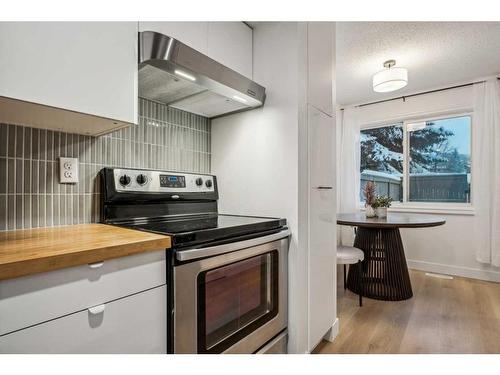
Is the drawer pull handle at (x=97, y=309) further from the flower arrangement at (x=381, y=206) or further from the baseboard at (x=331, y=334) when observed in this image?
the flower arrangement at (x=381, y=206)

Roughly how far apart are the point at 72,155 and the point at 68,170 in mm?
77

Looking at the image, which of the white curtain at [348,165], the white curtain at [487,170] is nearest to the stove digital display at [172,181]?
the white curtain at [348,165]

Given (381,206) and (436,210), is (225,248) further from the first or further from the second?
(436,210)

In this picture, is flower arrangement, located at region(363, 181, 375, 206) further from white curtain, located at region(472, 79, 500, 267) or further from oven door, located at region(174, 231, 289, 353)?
oven door, located at region(174, 231, 289, 353)

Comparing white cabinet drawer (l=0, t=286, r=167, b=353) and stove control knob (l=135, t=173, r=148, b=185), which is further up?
stove control knob (l=135, t=173, r=148, b=185)

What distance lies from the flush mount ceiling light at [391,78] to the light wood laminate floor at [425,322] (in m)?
1.99

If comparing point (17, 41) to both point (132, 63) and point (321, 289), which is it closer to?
point (132, 63)

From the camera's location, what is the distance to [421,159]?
3.60 meters

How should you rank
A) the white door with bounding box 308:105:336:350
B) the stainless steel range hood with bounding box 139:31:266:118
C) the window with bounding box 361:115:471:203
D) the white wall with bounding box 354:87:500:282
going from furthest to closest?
1. the window with bounding box 361:115:471:203
2. the white wall with bounding box 354:87:500:282
3. the white door with bounding box 308:105:336:350
4. the stainless steel range hood with bounding box 139:31:266:118

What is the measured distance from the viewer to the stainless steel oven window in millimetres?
1087

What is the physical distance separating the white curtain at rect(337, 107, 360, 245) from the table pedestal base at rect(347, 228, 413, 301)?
4.15 feet

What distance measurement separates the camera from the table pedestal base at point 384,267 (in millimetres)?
2555

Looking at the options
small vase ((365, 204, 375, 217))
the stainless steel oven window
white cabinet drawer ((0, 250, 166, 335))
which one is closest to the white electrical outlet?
white cabinet drawer ((0, 250, 166, 335))

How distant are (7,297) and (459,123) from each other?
424cm
